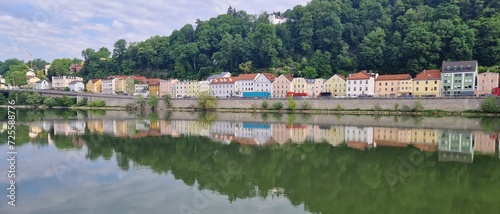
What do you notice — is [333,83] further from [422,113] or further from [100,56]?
[100,56]

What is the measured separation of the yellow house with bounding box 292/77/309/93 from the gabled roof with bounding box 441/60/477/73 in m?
19.0

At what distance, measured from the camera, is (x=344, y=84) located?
5134 centimetres

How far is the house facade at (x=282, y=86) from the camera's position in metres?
54.7

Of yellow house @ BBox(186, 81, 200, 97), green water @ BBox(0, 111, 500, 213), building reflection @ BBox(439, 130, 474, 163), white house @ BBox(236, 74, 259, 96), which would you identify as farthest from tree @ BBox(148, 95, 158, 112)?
building reflection @ BBox(439, 130, 474, 163)

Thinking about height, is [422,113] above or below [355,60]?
below

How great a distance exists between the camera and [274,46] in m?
66.8

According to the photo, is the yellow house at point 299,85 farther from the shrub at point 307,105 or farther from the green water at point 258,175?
the green water at point 258,175

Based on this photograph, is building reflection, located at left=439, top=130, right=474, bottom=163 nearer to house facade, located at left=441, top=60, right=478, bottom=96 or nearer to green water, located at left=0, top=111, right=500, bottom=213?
green water, located at left=0, top=111, right=500, bottom=213

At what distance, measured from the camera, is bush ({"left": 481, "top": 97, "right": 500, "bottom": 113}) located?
115ft

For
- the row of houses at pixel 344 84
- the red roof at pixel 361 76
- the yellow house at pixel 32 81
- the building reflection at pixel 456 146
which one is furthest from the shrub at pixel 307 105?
the yellow house at pixel 32 81

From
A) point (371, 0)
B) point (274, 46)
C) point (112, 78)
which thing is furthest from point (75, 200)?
point (371, 0)

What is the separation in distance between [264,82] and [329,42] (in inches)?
654

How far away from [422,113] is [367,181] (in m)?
30.6

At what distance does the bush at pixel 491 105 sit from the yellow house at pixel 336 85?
18856 mm
